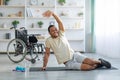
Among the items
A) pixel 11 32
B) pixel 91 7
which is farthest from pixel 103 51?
pixel 11 32

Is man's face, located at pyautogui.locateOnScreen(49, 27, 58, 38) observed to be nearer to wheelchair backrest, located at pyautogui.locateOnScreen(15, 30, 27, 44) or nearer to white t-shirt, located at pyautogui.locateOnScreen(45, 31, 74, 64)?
white t-shirt, located at pyautogui.locateOnScreen(45, 31, 74, 64)

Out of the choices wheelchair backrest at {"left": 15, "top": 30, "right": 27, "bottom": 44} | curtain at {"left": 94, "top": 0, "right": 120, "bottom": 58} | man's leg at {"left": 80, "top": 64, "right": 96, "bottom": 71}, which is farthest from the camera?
curtain at {"left": 94, "top": 0, "right": 120, "bottom": 58}

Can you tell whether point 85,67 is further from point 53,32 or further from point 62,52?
point 53,32

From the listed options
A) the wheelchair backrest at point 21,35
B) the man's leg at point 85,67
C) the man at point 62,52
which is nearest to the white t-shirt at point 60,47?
the man at point 62,52

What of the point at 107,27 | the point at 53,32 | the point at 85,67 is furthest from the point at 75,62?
the point at 107,27

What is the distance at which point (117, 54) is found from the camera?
7035mm

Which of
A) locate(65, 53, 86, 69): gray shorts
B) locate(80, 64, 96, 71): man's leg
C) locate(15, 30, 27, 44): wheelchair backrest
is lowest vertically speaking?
locate(80, 64, 96, 71): man's leg

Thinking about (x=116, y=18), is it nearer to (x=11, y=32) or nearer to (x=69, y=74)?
(x=69, y=74)

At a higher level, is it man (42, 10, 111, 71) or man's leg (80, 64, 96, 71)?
man (42, 10, 111, 71)

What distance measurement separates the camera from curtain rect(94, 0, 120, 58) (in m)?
7.04

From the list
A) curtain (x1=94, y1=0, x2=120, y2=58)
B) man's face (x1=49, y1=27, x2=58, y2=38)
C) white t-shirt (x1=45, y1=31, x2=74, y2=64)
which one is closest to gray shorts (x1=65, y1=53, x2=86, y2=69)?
white t-shirt (x1=45, y1=31, x2=74, y2=64)

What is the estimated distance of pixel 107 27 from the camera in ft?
25.5

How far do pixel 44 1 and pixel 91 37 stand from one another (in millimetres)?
2082

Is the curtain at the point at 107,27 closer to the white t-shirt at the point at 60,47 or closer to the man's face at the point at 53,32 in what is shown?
the white t-shirt at the point at 60,47
